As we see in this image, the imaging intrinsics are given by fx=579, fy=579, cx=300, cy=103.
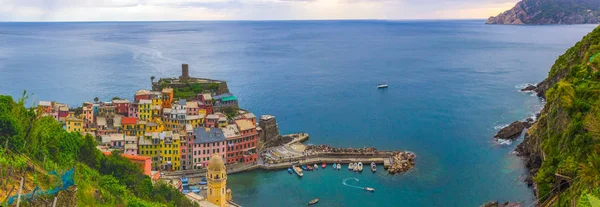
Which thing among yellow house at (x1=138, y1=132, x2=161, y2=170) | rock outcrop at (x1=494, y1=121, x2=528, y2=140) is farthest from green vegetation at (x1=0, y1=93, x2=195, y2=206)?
rock outcrop at (x1=494, y1=121, x2=528, y2=140)

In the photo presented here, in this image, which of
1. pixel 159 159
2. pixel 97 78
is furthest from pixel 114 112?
pixel 97 78

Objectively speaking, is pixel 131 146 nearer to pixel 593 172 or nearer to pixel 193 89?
pixel 193 89

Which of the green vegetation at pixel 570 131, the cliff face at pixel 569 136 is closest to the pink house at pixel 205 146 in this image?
the cliff face at pixel 569 136

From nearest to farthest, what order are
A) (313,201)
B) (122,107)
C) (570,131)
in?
(570,131) → (313,201) → (122,107)

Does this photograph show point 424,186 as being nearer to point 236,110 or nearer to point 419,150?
point 419,150

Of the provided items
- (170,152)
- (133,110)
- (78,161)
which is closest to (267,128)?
(170,152)

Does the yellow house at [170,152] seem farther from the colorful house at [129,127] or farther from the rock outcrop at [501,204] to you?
the rock outcrop at [501,204]

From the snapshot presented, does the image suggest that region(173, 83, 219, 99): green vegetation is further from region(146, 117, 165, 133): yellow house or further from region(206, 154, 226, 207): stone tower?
region(206, 154, 226, 207): stone tower
